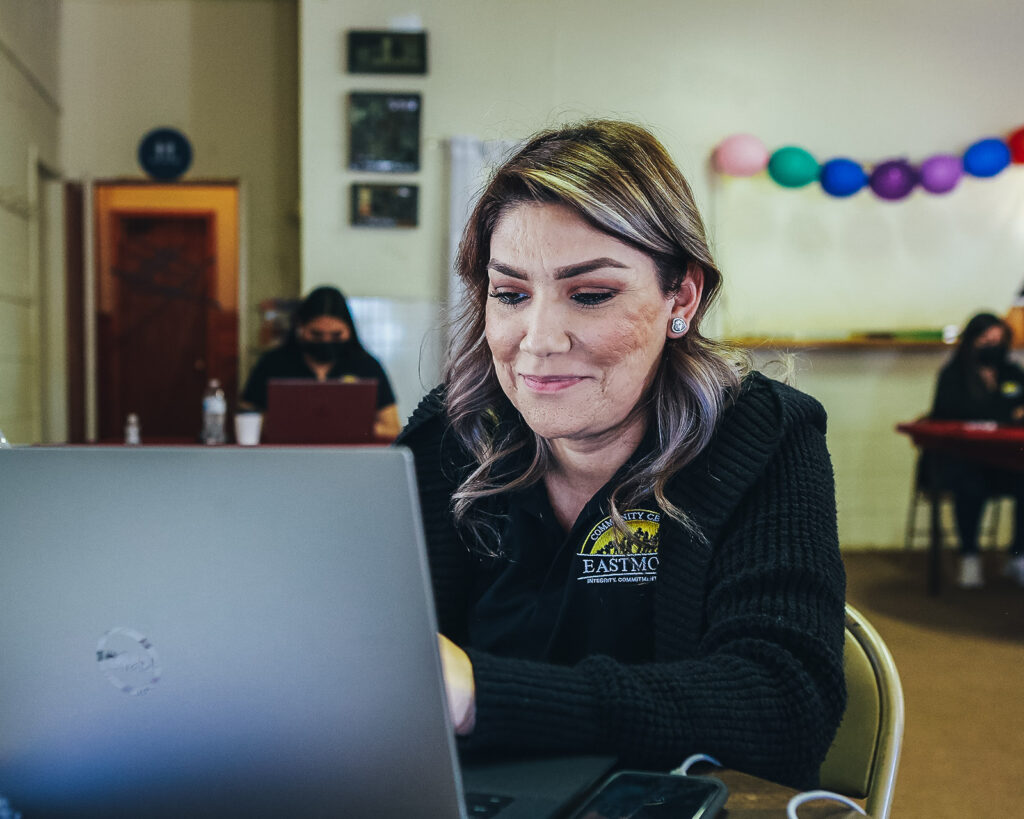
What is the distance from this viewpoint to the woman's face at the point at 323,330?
402 centimetres

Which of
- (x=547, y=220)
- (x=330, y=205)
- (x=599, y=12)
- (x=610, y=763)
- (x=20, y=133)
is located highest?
(x=599, y=12)

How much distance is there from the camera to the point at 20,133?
5164 mm

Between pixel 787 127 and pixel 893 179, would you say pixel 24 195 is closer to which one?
pixel 787 127

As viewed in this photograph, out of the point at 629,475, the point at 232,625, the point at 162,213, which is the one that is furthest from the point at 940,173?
the point at 232,625

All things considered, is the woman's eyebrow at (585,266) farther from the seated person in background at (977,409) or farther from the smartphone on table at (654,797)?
the seated person in background at (977,409)

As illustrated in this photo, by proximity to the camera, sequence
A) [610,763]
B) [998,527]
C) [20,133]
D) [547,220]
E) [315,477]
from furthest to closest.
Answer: [998,527]
[20,133]
[547,220]
[610,763]
[315,477]

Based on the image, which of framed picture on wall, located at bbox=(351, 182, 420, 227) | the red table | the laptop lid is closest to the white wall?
framed picture on wall, located at bbox=(351, 182, 420, 227)

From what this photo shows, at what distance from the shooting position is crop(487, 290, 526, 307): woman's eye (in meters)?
1.04

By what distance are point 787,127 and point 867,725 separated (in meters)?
5.01

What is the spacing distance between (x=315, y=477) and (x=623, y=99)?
17.1 feet

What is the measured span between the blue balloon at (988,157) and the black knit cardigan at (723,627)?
5.10 m

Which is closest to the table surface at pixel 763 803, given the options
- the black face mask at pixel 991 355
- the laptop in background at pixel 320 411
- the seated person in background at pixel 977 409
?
the laptop in background at pixel 320 411

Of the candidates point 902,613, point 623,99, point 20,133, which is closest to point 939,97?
point 623,99

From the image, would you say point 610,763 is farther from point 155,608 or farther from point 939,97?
point 939,97
